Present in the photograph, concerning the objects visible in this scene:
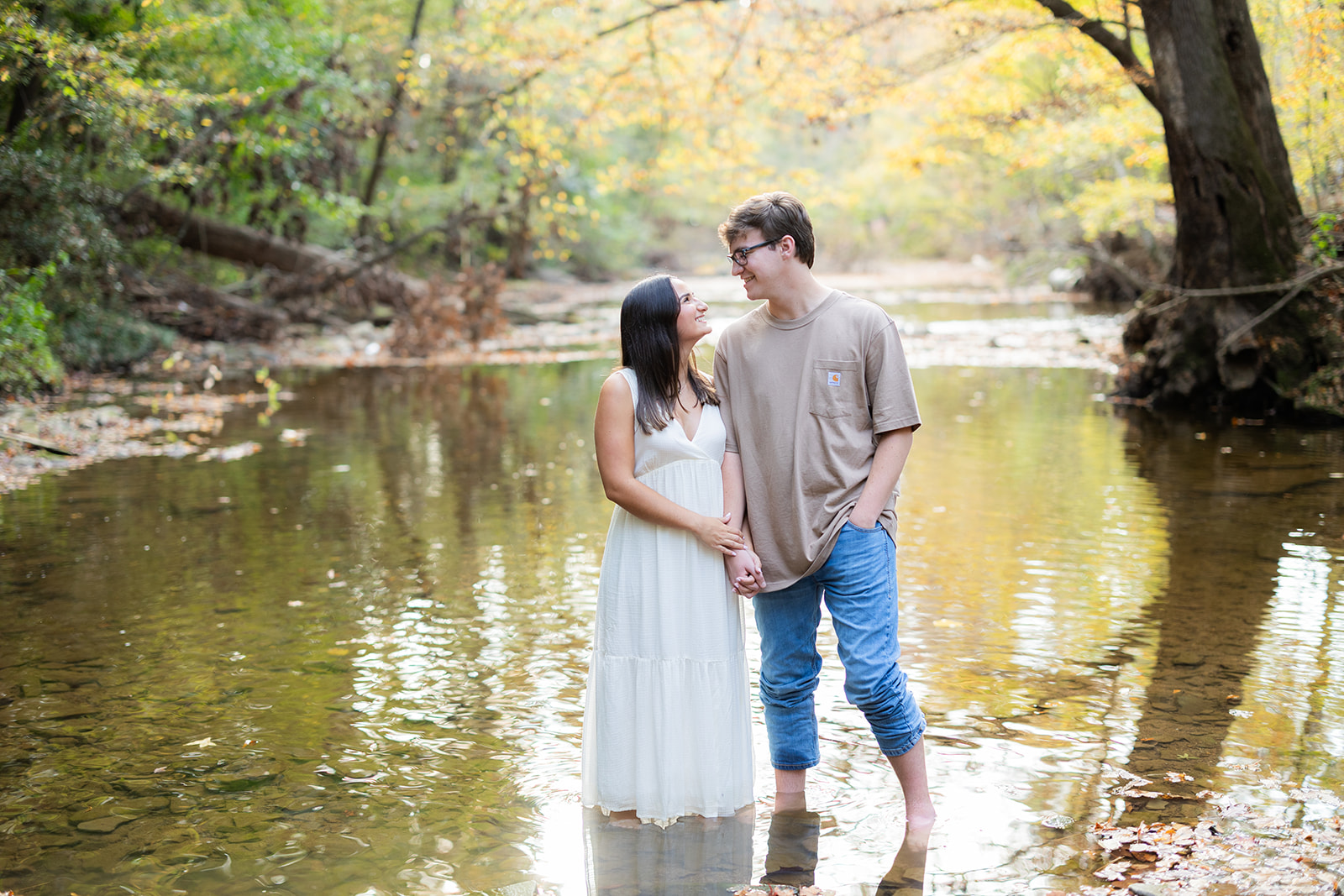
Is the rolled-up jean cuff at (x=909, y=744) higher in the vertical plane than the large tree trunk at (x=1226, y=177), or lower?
lower

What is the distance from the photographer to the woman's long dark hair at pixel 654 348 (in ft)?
11.7

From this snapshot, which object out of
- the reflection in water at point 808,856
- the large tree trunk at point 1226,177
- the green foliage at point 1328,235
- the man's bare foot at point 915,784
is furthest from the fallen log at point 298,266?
the man's bare foot at point 915,784

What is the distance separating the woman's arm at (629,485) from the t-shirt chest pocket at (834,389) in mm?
487

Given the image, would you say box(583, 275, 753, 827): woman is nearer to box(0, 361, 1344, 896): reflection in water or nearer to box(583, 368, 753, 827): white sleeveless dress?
box(583, 368, 753, 827): white sleeveless dress

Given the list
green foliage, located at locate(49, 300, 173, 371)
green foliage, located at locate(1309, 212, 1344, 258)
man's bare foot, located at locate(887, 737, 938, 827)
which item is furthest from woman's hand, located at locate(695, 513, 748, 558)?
green foliage, located at locate(49, 300, 173, 371)

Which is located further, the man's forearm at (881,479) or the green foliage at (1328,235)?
the green foliage at (1328,235)

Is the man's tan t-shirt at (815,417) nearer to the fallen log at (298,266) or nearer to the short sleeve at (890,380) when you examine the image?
the short sleeve at (890,380)

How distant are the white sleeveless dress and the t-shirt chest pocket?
0.39m

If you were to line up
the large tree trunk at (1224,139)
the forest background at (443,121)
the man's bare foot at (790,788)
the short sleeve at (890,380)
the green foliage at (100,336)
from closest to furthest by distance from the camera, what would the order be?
the short sleeve at (890,380), the man's bare foot at (790,788), the large tree trunk at (1224,139), the forest background at (443,121), the green foliage at (100,336)

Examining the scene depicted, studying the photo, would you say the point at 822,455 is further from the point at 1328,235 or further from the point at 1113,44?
the point at 1113,44

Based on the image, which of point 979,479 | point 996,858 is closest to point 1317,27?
point 979,479

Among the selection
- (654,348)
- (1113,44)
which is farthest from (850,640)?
(1113,44)

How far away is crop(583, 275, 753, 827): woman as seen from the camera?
3545 mm

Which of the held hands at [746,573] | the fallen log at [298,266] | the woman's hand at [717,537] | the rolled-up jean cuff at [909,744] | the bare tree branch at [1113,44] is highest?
the bare tree branch at [1113,44]
